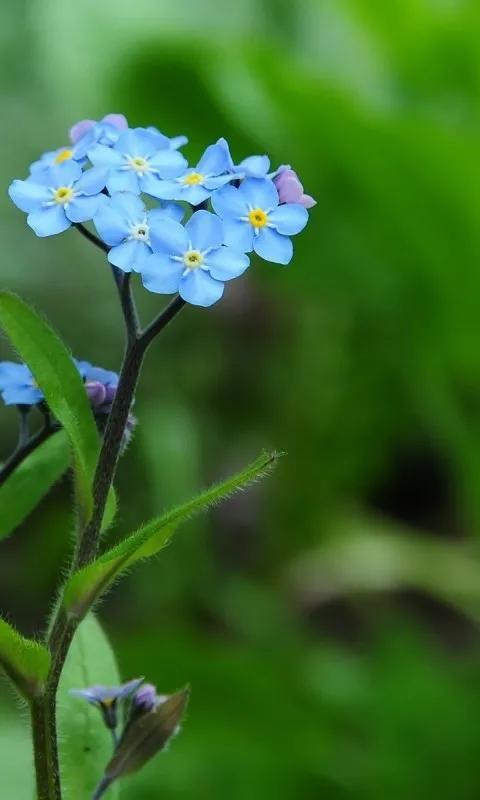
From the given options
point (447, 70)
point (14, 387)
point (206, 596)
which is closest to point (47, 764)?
point (14, 387)

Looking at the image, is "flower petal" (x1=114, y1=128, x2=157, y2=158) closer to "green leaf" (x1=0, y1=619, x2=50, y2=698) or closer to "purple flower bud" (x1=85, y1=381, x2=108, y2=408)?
"purple flower bud" (x1=85, y1=381, x2=108, y2=408)

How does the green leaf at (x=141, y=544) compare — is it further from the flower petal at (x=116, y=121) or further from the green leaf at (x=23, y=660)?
the flower petal at (x=116, y=121)

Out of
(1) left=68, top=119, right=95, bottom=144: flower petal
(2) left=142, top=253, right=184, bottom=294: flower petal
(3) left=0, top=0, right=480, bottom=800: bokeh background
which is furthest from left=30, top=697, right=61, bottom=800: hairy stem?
(3) left=0, top=0, right=480, bottom=800: bokeh background

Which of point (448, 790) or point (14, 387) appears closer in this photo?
point (14, 387)

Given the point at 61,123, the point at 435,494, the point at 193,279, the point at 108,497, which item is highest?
the point at 193,279

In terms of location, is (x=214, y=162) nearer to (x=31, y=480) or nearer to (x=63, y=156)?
(x=63, y=156)

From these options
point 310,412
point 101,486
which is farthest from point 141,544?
point 310,412

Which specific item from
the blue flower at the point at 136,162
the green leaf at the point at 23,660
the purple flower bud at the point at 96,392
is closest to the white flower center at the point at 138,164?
the blue flower at the point at 136,162

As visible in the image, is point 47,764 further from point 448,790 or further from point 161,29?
point 161,29
